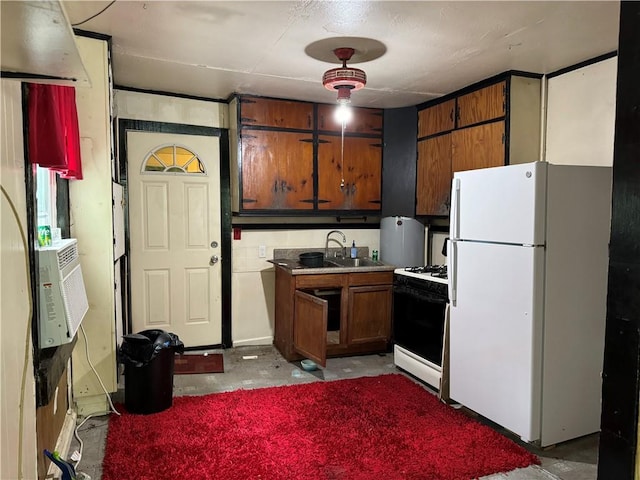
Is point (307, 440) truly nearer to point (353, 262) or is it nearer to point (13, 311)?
point (13, 311)

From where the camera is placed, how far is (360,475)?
2.31 metres

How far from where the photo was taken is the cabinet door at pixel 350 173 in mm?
4402

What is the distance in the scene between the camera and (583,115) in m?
3.19

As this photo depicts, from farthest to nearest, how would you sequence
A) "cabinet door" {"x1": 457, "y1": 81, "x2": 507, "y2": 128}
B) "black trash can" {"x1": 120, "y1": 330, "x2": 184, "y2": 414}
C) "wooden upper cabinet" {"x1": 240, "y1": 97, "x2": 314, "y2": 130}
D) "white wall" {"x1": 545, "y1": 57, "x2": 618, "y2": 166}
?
"wooden upper cabinet" {"x1": 240, "y1": 97, "x2": 314, "y2": 130}
"cabinet door" {"x1": 457, "y1": 81, "x2": 507, "y2": 128}
"white wall" {"x1": 545, "y1": 57, "x2": 618, "y2": 166}
"black trash can" {"x1": 120, "y1": 330, "x2": 184, "y2": 414}

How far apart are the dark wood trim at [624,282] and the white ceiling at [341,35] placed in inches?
47.0

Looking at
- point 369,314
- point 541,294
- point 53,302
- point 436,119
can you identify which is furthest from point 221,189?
point 541,294

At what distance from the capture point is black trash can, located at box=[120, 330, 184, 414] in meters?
2.90

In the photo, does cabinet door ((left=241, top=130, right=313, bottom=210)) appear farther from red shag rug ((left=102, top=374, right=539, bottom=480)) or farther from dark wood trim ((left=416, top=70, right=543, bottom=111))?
red shag rug ((left=102, top=374, right=539, bottom=480))

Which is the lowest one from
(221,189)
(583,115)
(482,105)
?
(221,189)

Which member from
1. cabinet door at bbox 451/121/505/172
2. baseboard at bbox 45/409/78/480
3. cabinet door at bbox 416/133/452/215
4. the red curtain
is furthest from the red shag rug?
cabinet door at bbox 451/121/505/172

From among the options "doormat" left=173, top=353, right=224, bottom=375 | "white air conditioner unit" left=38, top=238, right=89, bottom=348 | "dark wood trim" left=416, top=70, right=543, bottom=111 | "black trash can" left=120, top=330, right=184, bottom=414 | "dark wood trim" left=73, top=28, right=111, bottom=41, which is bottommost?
"doormat" left=173, top=353, right=224, bottom=375

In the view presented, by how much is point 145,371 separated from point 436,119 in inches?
124

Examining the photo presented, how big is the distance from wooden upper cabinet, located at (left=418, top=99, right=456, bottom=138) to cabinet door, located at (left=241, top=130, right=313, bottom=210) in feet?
3.51

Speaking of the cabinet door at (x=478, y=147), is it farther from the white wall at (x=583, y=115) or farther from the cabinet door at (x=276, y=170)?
the cabinet door at (x=276, y=170)
